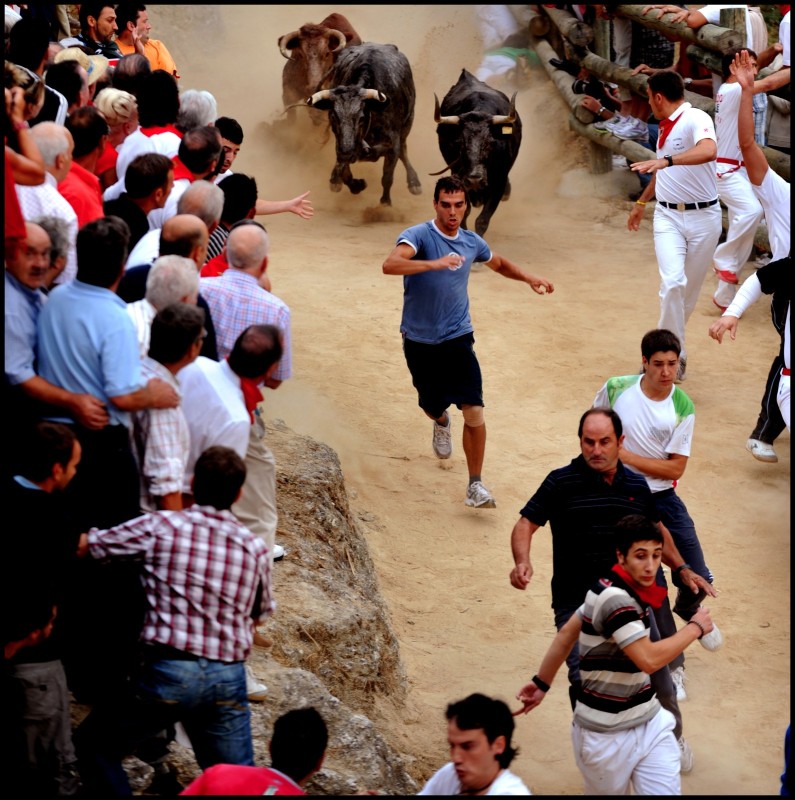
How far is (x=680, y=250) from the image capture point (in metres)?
9.52

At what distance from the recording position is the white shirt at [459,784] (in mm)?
3729

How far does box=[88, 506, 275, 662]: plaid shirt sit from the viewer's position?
393cm

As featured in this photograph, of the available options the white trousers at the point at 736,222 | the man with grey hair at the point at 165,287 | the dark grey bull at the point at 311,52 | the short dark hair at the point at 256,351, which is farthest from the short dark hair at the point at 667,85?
the dark grey bull at the point at 311,52

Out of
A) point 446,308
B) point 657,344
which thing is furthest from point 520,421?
point 657,344

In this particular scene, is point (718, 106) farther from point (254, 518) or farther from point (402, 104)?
point (254, 518)

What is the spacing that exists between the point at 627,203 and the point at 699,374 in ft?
15.8

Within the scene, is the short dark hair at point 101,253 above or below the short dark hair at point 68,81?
below

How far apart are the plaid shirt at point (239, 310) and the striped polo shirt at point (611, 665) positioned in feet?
5.18

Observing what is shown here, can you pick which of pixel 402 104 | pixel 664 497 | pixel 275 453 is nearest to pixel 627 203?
pixel 402 104

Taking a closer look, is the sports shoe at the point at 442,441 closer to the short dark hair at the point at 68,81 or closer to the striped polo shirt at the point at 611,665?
the short dark hair at the point at 68,81

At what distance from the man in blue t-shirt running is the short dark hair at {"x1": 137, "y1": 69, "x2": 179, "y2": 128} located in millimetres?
1555

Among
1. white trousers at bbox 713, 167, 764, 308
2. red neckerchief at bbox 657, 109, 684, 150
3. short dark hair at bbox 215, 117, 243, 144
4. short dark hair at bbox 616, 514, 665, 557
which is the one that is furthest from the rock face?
white trousers at bbox 713, 167, 764, 308

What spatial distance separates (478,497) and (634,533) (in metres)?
3.65

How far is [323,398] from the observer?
9.80 m
